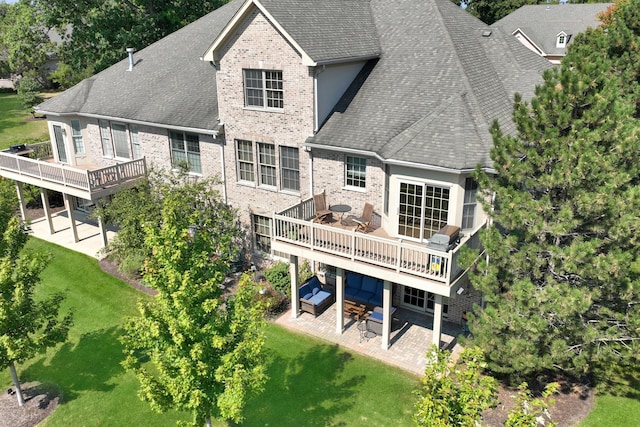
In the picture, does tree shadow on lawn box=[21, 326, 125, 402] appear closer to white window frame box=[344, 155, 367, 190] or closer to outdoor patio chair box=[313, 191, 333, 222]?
outdoor patio chair box=[313, 191, 333, 222]

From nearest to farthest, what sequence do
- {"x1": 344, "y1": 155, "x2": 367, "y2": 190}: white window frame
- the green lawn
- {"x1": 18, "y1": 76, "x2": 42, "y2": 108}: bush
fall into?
{"x1": 344, "y1": 155, "x2": 367, "y2": 190}: white window frame → the green lawn → {"x1": 18, "y1": 76, "x2": 42, "y2": 108}: bush

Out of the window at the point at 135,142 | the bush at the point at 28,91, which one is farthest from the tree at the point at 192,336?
the bush at the point at 28,91

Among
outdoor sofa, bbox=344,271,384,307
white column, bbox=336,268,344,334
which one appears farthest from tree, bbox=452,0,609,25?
white column, bbox=336,268,344,334

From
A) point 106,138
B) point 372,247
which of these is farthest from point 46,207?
point 372,247

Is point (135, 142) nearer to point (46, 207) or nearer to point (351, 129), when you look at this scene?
point (46, 207)

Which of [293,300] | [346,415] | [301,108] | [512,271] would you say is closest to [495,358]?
[512,271]

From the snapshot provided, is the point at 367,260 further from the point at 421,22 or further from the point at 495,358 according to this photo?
the point at 421,22

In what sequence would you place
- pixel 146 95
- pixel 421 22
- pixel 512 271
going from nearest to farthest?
pixel 512 271 < pixel 421 22 < pixel 146 95
